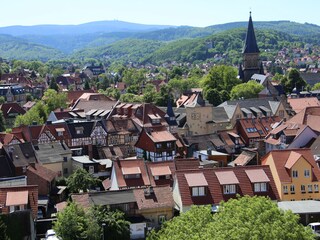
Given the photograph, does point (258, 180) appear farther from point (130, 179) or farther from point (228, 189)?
point (130, 179)

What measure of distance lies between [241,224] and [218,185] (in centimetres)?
1324

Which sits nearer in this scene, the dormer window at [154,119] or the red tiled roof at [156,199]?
the red tiled roof at [156,199]

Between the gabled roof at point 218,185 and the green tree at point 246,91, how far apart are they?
182 feet

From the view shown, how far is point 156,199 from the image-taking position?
1762 inches

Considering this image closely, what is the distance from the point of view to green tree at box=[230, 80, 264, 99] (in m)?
102

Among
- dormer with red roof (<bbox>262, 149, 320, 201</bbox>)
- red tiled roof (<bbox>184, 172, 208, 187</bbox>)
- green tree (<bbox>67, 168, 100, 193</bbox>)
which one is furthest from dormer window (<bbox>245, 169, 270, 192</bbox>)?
green tree (<bbox>67, 168, 100, 193</bbox>)

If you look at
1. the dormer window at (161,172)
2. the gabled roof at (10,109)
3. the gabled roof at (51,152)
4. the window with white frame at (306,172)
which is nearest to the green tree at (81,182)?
the dormer window at (161,172)

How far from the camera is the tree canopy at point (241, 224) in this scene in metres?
31.7

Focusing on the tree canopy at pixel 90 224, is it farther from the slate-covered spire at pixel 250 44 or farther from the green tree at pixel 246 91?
the slate-covered spire at pixel 250 44

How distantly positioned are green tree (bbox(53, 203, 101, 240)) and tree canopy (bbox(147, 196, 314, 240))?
225 inches

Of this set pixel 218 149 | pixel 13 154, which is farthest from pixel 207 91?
pixel 13 154

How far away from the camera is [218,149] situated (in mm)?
66938

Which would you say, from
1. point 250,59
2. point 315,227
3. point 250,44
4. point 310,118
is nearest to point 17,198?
point 315,227

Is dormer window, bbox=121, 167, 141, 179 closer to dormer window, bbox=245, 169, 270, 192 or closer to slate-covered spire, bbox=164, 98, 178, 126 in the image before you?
dormer window, bbox=245, 169, 270, 192
